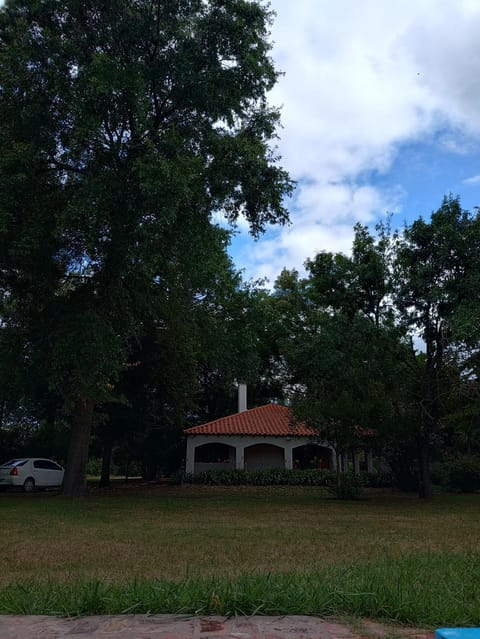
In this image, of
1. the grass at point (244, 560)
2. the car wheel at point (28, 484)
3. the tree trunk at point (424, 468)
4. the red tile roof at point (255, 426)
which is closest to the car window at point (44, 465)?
the car wheel at point (28, 484)

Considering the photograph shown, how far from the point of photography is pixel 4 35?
16109 mm

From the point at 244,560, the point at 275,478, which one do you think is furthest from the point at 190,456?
the point at 244,560

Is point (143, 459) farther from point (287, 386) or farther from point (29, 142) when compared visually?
point (29, 142)

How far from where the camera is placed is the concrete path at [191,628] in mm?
3521

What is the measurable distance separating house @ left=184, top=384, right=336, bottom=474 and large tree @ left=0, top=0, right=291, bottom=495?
15166 millimetres

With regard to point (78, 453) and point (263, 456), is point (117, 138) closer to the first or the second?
point (78, 453)

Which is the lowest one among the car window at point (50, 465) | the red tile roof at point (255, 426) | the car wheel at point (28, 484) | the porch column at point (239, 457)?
the car wheel at point (28, 484)

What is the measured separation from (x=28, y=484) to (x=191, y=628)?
22.1 metres

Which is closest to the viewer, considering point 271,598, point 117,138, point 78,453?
point 271,598

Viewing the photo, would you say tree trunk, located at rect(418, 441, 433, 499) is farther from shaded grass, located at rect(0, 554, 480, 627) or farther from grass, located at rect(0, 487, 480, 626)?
shaded grass, located at rect(0, 554, 480, 627)

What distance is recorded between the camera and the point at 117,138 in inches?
604

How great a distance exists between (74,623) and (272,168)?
1350cm

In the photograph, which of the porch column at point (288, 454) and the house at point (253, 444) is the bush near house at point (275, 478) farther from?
the porch column at point (288, 454)

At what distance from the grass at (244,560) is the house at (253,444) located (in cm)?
1444
